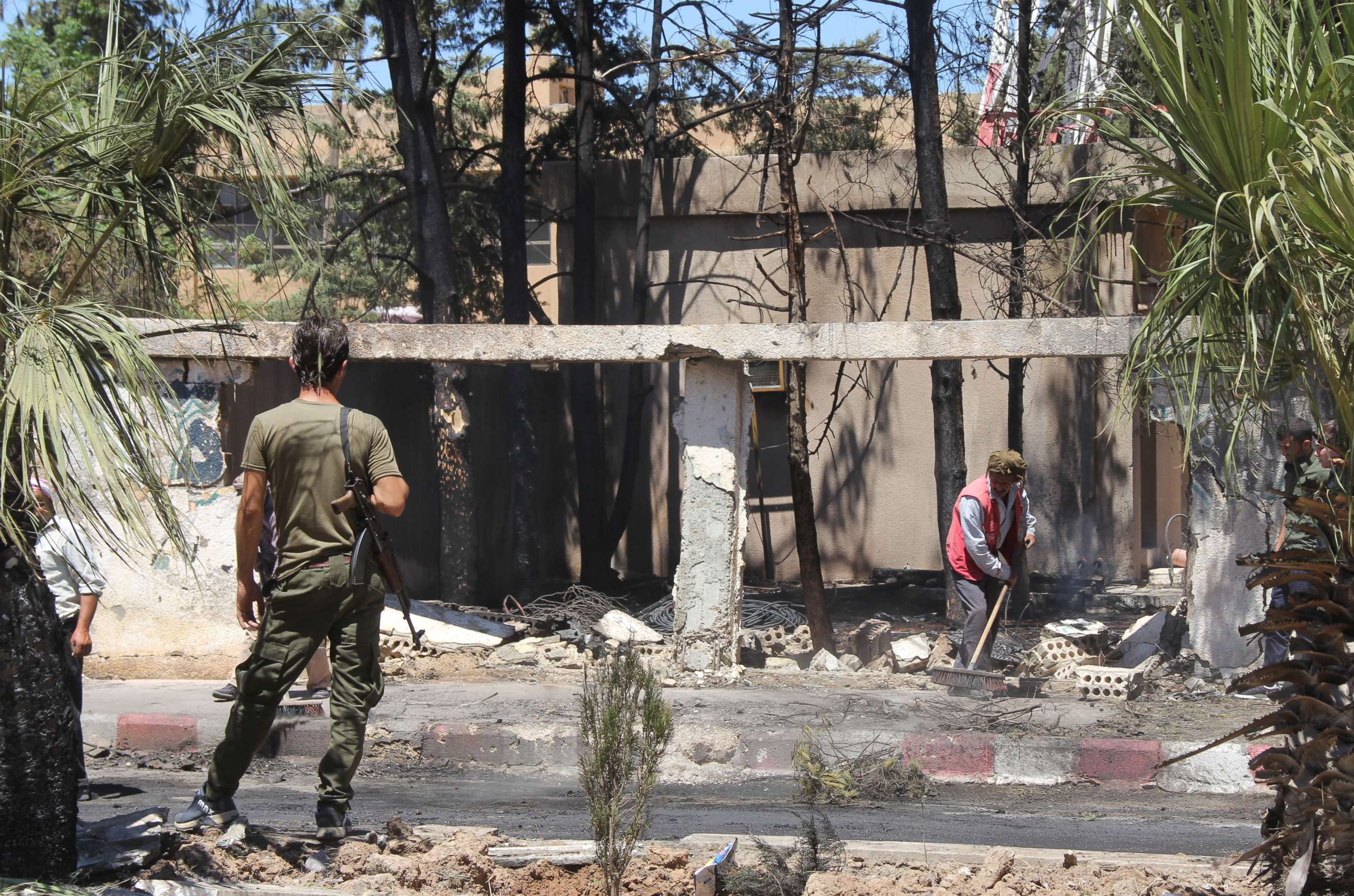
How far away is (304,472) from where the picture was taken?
393 centimetres

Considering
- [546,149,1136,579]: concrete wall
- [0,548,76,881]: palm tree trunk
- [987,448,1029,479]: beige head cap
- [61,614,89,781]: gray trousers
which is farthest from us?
[546,149,1136,579]: concrete wall

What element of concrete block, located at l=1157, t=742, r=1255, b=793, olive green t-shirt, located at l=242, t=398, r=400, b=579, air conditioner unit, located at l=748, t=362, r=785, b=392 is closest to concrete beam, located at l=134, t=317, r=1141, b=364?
concrete block, located at l=1157, t=742, r=1255, b=793

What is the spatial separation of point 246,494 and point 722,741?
326cm

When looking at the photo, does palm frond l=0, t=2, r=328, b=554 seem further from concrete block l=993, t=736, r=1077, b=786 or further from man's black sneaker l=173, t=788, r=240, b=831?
concrete block l=993, t=736, r=1077, b=786

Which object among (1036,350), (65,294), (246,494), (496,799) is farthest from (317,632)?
(1036,350)

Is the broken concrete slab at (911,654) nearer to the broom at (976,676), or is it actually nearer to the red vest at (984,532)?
the broom at (976,676)

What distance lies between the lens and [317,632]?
3.88 metres

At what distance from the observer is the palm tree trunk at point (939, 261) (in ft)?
30.6

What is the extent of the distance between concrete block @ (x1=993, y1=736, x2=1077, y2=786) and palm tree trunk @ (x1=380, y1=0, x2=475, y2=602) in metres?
5.34

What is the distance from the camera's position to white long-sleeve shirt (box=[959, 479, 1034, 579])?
727cm

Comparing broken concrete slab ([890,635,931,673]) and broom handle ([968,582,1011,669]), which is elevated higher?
broom handle ([968,582,1011,669])

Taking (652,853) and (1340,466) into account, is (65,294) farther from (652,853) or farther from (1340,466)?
(1340,466)

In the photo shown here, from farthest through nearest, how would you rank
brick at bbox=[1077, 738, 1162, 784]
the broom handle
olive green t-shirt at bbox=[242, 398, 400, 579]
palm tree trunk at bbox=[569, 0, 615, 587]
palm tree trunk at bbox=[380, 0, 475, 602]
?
palm tree trunk at bbox=[569, 0, 615, 587] < palm tree trunk at bbox=[380, 0, 475, 602] < the broom handle < brick at bbox=[1077, 738, 1162, 784] < olive green t-shirt at bbox=[242, 398, 400, 579]

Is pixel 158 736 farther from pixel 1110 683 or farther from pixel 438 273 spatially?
pixel 1110 683
